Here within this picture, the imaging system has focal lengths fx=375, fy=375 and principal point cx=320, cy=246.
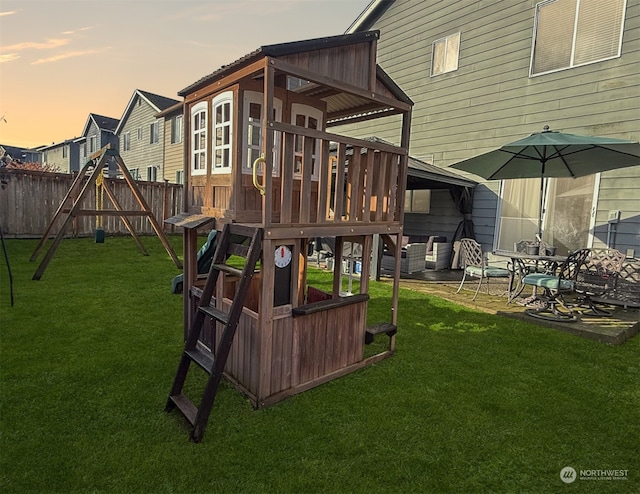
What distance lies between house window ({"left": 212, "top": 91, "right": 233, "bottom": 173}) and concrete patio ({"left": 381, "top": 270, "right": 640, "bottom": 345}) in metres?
4.32

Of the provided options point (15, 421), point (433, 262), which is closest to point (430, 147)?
point (433, 262)

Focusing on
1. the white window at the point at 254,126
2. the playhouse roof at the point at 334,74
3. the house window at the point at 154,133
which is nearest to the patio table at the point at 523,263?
the playhouse roof at the point at 334,74

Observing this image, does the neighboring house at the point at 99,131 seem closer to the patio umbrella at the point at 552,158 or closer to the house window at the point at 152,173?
the house window at the point at 152,173

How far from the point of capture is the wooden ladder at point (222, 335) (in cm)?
251

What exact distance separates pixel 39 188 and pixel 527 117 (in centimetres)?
1272

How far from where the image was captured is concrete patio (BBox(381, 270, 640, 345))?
15.1 ft

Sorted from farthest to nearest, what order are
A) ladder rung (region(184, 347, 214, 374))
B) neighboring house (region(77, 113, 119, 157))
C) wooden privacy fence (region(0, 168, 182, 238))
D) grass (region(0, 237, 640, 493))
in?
neighboring house (region(77, 113, 119, 157)) → wooden privacy fence (region(0, 168, 182, 238)) → ladder rung (region(184, 347, 214, 374)) → grass (region(0, 237, 640, 493))

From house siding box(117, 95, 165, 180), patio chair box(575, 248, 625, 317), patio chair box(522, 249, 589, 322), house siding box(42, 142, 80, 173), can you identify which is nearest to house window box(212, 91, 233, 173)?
patio chair box(522, 249, 589, 322)

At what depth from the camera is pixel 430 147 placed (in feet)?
31.6

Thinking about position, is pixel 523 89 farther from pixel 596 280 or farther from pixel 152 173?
pixel 152 173

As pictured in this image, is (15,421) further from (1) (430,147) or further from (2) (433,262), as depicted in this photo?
(1) (430,147)

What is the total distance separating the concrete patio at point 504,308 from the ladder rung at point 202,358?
4.32 metres

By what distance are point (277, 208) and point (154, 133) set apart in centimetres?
1979

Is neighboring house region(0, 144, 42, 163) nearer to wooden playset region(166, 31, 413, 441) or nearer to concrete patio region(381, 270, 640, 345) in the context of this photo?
concrete patio region(381, 270, 640, 345)
